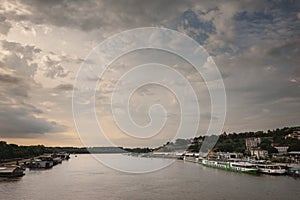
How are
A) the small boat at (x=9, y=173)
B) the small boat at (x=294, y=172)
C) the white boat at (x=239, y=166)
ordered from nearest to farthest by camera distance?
the small boat at (x=294, y=172) < the small boat at (x=9, y=173) < the white boat at (x=239, y=166)

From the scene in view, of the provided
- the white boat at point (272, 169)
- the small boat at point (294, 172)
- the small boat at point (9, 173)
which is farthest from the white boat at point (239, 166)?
the small boat at point (9, 173)

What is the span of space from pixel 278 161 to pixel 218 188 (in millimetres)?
15667

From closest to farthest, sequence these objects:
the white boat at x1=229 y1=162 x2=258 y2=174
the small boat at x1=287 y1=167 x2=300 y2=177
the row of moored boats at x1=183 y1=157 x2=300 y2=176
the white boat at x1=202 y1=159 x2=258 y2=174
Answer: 1. the small boat at x1=287 y1=167 x2=300 y2=177
2. the row of moored boats at x1=183 y1=157 x2=300 y2=176
3. the white boat at x1=229 y1=162 x2=258 y2=174
4. the white boat at x1=202 y1=159 x2=258 y2=174

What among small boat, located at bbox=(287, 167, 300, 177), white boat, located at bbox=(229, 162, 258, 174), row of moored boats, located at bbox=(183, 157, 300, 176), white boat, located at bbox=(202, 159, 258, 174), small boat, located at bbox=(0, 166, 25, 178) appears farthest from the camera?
white boat, located at bbox=(202, 159, 258, 174)

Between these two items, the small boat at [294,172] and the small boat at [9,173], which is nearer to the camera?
the small boat at [294,172]

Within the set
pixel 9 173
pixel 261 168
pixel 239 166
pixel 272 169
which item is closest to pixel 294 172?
pixel 272 169

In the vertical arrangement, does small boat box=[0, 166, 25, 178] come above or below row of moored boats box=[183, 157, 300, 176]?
below

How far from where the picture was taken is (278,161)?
95.3 ft

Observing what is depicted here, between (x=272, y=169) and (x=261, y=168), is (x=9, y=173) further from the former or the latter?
(x=272, y=169)

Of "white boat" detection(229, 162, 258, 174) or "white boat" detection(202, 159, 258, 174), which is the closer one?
"white boat" detection(229, 162, 258, 174)

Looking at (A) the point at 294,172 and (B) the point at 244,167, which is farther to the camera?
(B) the point at 244,167

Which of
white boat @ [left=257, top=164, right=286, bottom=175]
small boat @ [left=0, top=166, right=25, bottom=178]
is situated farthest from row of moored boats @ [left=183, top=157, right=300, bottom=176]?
small boat @ [left=0, top=166, right=25, bottom=178]

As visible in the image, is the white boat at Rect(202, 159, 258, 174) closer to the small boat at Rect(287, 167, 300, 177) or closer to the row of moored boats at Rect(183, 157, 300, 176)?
the row of moored boats at Rect(183, 157, 300, 176)

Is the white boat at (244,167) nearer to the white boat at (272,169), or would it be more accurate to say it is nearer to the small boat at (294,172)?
the white boat at (272,169)
